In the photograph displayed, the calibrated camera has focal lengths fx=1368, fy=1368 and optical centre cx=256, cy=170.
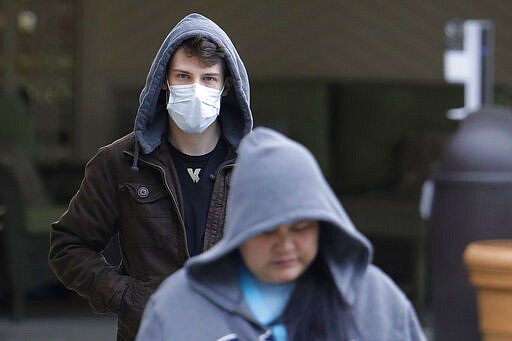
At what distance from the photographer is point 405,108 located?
1062 centimetres

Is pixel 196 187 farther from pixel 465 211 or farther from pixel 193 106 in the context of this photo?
pixel 465 211

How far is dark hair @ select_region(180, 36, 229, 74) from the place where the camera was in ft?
11.4

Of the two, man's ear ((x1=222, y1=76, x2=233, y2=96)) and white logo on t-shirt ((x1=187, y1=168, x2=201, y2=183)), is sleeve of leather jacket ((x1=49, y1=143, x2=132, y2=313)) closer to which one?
white logo on t-shirt ((x1=187, y1=168, x2=201, y2=183))

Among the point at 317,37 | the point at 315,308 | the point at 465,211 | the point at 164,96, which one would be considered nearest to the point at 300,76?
the point at 317,37

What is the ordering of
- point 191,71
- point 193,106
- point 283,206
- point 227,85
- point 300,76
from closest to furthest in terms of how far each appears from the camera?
point 283,206 < point 193,106 < point 191,71 < point 227,85 < point 300,76

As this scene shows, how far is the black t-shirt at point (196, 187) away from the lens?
3457 mm

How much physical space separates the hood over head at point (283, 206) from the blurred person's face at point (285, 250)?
4cm

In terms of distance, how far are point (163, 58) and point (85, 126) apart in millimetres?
6759

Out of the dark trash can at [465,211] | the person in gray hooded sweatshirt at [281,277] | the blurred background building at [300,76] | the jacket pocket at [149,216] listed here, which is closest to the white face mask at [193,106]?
the jacket pocket at [149,216]

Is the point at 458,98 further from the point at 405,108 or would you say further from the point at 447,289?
the point at 447,289

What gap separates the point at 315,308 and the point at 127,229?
120 centimetres

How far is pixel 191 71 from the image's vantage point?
139 inches

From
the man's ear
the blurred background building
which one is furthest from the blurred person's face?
the blurred background building

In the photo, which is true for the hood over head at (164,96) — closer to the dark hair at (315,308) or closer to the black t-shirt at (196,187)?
the black t-shirt at (196,187)
